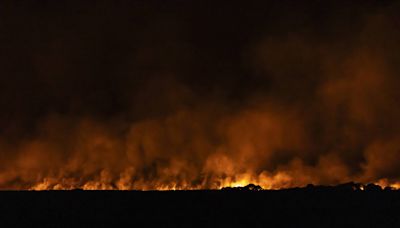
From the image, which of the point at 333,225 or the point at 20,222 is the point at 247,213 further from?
the point at 20,222

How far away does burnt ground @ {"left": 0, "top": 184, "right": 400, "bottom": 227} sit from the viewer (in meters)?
12.9

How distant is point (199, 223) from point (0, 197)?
575cm

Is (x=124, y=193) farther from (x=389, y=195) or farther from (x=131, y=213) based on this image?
(x=389, y=195)

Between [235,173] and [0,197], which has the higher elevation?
[235,173]

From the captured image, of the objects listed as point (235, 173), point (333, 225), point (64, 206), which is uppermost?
point (235, 173)

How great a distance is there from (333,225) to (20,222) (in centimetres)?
856

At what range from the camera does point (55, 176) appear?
1819 cm

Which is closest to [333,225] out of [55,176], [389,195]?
[389,195]

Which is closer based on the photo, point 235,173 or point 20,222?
point 20,222

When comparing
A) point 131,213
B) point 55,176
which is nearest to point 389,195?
point 131,213

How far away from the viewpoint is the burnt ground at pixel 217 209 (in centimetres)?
1294

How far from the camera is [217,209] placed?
13.1m

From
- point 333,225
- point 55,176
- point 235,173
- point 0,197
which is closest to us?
point 333,225

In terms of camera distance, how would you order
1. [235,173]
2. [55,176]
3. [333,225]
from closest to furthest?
1. [333,225]
2. [235,173]
3. [55,176]
